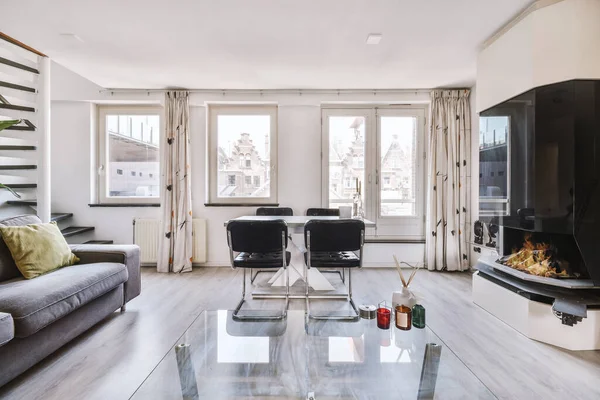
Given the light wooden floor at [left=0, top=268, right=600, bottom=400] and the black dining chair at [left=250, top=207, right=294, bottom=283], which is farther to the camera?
the black dining chair at [left=250, top=207, right=294, bottom=283]

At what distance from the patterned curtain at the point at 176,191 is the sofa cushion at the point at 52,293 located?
1.62 meters

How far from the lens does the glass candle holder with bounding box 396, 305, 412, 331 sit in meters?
1.66

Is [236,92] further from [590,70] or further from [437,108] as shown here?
[590,70]

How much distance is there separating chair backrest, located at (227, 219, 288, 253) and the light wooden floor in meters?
0.68

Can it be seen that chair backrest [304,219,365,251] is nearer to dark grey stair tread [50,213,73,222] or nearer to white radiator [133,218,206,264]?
white radiator [133,218,206,264]

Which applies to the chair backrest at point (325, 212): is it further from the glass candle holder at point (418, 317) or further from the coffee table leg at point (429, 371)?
the coffee table leg at point (429, 371)

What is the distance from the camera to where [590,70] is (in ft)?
6.90

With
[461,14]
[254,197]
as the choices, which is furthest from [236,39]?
[254,197]

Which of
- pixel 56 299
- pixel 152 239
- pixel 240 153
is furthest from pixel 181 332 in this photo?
pixel 240 153

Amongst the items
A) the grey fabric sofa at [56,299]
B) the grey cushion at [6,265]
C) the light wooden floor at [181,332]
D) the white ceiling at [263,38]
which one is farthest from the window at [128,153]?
the grey cushion at [6,265]

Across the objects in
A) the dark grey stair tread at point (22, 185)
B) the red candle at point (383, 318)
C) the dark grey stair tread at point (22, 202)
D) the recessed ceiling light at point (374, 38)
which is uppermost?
the recessed ceiling light at point (374, 38)

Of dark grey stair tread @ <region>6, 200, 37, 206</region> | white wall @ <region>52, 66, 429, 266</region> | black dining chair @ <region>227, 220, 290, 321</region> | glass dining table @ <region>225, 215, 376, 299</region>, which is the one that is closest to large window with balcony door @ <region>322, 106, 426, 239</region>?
white wall @ <region>52, 66, 429, 266</region>

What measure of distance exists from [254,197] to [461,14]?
3231 millimetres

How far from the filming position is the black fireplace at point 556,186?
6.82 feet
